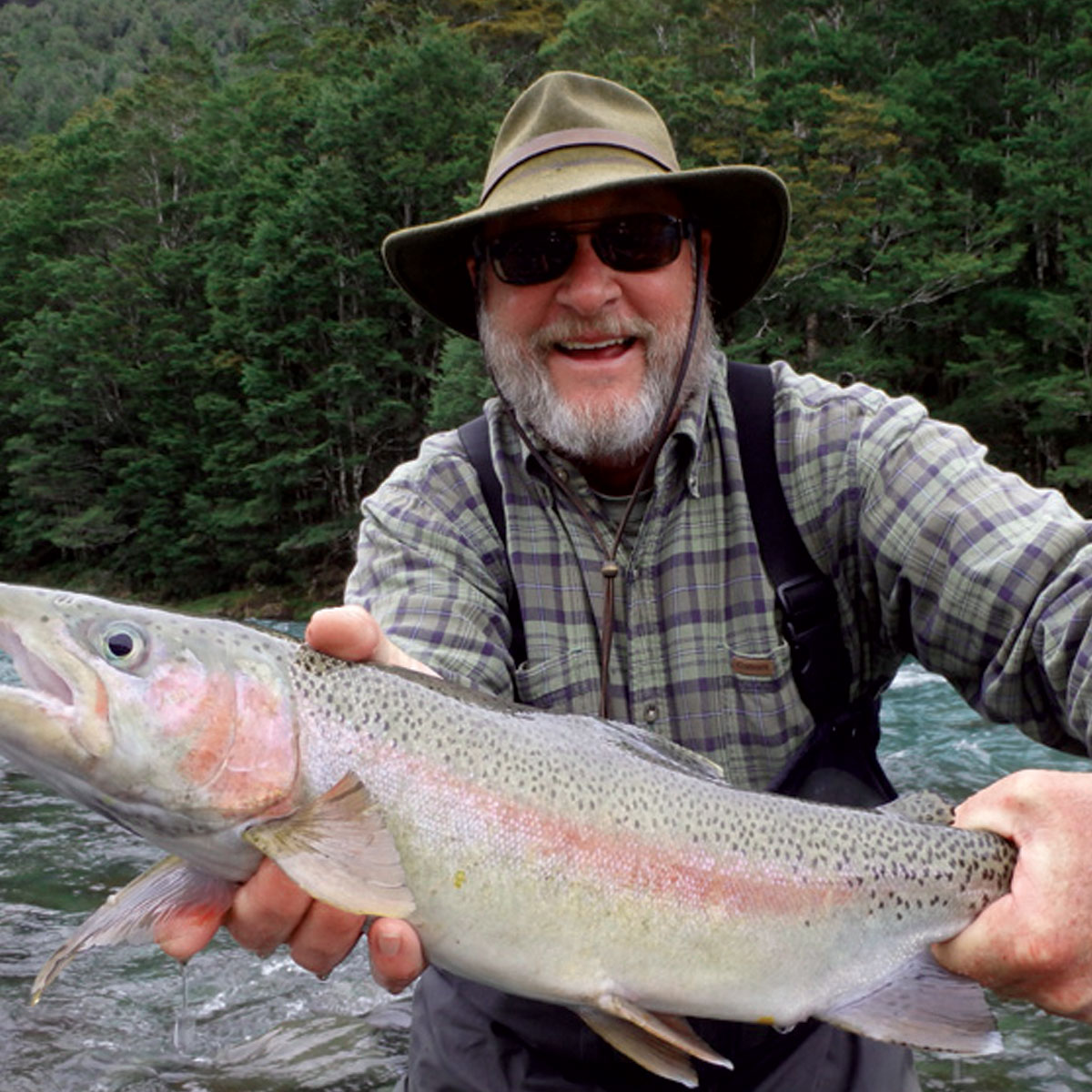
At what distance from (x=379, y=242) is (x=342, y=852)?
3288 centimetres

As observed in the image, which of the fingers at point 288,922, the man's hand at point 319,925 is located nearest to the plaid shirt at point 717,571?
the man's hand at point 319,925

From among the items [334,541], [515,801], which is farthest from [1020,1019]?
[334,541]

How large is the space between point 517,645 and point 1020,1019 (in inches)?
154

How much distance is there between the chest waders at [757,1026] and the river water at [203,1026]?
235 centimetres

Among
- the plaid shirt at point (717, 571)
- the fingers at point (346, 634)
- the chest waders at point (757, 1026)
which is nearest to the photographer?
the fingers at point (346, 634)

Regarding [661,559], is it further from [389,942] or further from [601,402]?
[389,942]

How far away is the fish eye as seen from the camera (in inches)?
78.5

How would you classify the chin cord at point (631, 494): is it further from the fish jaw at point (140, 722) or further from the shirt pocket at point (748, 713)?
the fish jaw at point (140, 722)

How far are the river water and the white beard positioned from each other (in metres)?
3.24

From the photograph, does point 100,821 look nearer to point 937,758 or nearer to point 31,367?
point 937,758

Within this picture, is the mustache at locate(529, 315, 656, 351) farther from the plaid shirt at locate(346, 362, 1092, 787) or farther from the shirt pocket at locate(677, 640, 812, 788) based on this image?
the shirt pocket at locate(677, 640, 812, 788)

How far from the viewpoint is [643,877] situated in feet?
7.00

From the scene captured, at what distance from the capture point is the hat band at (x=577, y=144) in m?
3.05

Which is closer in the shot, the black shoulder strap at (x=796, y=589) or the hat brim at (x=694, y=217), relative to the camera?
the black shoulder strap at (x=796, y=589)
